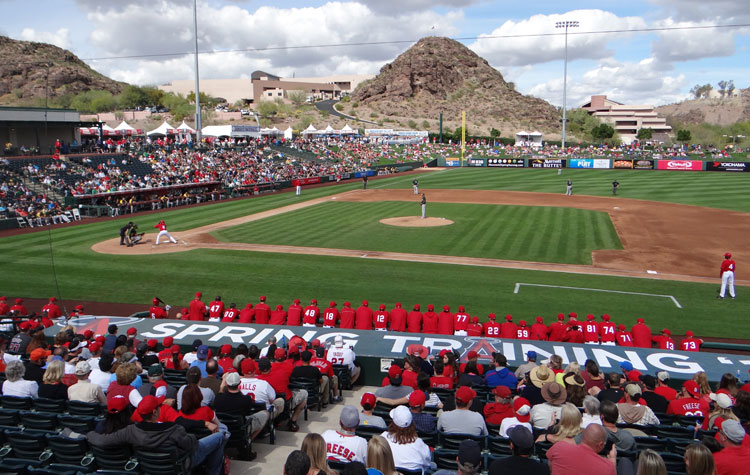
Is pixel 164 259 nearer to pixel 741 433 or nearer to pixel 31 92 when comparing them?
pixel 741 433

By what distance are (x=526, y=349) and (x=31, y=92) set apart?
141 meters

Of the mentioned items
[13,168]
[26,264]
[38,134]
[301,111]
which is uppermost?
[301,111]

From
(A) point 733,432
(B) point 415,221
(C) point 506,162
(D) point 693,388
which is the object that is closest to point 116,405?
(A) point 733,432

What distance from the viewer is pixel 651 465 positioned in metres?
4.46

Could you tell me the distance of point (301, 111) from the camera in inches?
5468

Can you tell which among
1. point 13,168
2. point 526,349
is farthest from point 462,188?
point 526,349

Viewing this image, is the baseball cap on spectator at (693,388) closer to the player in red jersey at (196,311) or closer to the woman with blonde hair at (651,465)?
the woman with blonde hair at (651,465)

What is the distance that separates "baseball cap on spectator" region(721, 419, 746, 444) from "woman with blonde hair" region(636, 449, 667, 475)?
1.24 metres

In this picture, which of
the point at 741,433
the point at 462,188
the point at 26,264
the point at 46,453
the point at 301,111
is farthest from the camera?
the point at 301,111

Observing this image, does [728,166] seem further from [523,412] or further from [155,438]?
[155,438]

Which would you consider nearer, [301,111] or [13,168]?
[13,168]

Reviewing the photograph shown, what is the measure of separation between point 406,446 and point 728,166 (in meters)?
71.8

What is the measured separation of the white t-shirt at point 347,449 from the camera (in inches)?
211

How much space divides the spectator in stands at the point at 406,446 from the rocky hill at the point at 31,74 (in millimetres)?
131933
